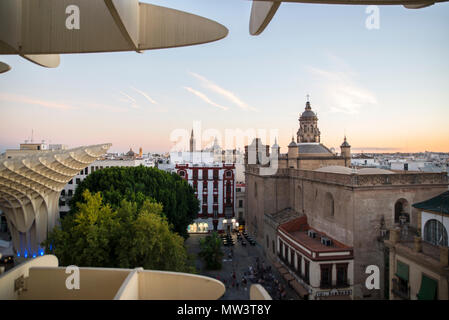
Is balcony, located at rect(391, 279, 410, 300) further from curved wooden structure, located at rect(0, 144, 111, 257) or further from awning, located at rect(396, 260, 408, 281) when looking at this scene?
curved wooden structure, located at rect(0, 144, 111, 257)

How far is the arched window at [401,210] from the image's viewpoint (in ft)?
72.9

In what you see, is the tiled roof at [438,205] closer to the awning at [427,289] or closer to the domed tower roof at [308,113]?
the awning at [427,289]

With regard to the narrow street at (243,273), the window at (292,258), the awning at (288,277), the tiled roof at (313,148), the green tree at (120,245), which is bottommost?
the narrow street at (243,273)

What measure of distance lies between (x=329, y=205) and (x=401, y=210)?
544cm

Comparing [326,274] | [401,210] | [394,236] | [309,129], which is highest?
[309,129]

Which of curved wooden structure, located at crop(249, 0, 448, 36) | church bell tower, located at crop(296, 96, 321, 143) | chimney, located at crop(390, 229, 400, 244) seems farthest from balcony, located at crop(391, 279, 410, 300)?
church bell tower, located at crop(296, 96, 321, 143)

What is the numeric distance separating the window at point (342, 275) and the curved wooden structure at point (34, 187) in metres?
24.1

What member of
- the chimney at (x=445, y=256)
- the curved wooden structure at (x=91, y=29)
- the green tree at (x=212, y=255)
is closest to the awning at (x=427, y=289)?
the chimney at (x=445, y=256)

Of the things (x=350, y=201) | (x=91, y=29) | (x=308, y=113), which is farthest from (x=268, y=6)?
(x=308, y=113)

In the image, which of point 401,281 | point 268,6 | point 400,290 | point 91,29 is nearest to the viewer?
point 268,6

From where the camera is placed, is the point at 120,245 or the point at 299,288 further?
the point at 299,288

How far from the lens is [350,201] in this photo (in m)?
21.7

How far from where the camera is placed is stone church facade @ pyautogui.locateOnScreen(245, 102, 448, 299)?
2148 cm

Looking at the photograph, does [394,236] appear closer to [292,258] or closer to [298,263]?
[298,263]
